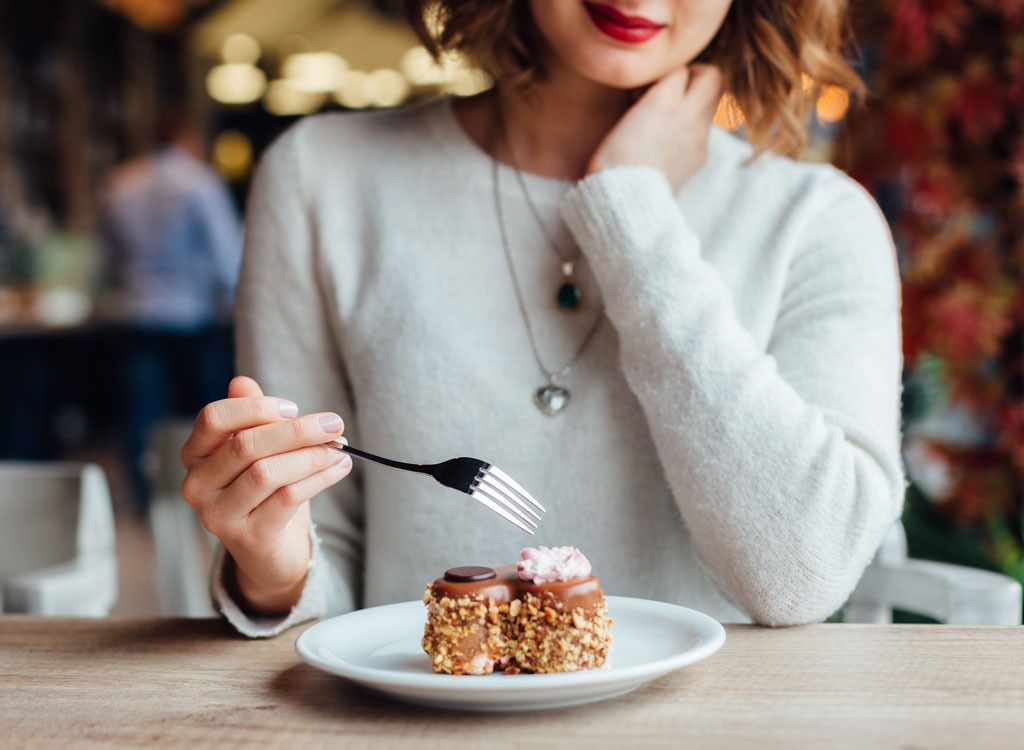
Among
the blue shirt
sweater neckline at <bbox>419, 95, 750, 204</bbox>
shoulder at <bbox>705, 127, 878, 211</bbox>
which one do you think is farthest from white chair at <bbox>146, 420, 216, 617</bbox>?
the blue shirt

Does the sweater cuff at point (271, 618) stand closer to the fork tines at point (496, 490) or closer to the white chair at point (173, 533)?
the fork tines at point (496, 490)

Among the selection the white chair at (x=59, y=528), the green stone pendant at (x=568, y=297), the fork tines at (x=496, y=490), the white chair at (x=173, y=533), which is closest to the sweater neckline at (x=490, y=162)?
the green stone pendant at (x=568, y=297)

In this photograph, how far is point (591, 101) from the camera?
1243 millimetres

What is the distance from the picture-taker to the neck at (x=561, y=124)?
1242mm

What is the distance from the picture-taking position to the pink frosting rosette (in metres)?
0.76

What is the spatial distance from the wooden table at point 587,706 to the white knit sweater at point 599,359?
98 millimetres

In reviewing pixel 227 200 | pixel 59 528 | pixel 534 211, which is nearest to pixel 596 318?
pixel 534 211

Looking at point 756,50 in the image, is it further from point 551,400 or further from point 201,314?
point 201,314

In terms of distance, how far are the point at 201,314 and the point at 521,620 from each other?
4559mm

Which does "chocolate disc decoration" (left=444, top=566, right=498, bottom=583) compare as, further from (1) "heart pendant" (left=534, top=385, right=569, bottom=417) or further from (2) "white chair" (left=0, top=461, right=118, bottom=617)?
(2) "white chair" (left=0, top=461, right=118, bottom=617)

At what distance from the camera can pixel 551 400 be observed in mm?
1122

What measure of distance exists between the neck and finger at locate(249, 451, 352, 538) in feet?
1.84

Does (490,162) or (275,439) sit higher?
(490,162)

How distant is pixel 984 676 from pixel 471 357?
572 mm
